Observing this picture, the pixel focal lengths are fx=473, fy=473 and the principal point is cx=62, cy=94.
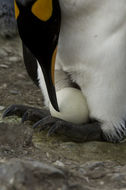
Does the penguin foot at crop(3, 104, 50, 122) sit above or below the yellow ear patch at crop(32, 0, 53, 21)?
below

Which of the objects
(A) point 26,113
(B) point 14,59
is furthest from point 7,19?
(A) point 26,113

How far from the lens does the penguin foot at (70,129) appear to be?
245cm

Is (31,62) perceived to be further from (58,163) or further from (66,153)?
(58,163)


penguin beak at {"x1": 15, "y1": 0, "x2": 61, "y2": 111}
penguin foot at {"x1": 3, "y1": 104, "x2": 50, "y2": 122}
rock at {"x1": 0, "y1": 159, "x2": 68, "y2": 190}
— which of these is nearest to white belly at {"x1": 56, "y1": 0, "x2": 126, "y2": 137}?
penguin beak at {"x1": 15, "y1": 0, "x2": 61, "y2": 111}

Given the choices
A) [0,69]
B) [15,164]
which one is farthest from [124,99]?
[0,69]

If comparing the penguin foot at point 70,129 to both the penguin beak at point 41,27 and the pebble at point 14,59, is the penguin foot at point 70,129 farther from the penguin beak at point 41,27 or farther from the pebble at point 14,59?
the pebble at point 14,59

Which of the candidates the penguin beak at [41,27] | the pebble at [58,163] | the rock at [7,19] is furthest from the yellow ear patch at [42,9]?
the rock at [7,19]

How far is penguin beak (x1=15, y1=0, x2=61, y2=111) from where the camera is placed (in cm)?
205

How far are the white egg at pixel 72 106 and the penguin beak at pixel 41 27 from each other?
0.25 metres

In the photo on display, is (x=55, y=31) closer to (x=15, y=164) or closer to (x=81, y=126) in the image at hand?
(x=81, y=126)

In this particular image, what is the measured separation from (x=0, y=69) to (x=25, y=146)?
151 centimetres

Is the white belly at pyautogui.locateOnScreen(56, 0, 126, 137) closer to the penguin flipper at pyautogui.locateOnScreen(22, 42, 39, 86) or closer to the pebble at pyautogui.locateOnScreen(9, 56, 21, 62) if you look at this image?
the penguin flipper at pyautogui.locateOnScreen(22, 42, 39, 86)

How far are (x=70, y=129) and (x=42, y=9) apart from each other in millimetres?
694

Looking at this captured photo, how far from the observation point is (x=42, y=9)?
207cm
